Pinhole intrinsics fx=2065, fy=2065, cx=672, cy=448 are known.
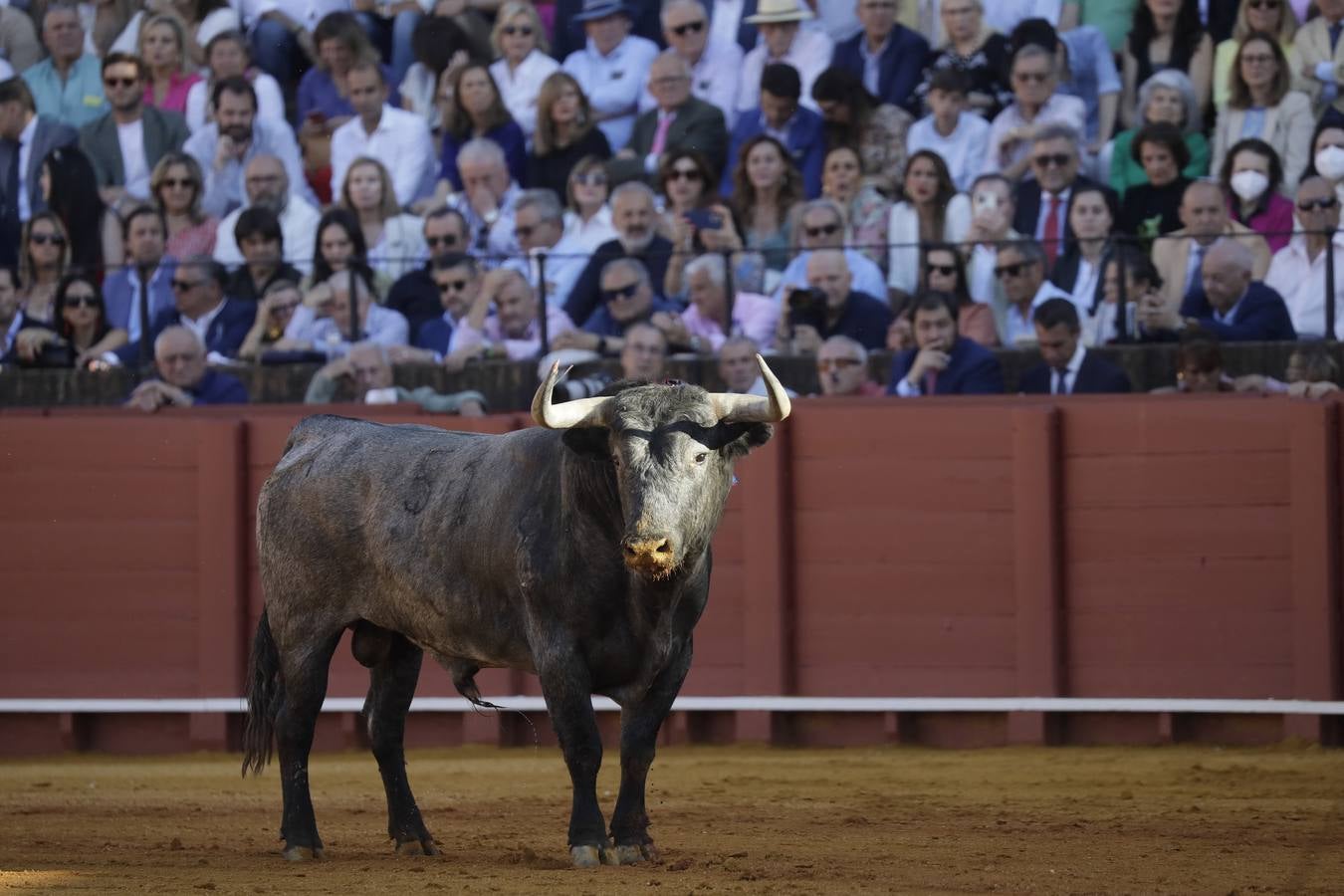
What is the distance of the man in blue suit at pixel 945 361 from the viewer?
9.91 m

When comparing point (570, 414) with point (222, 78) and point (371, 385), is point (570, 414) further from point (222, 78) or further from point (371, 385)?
point (222, 78)

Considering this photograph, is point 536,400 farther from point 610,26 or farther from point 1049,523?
point 610,26

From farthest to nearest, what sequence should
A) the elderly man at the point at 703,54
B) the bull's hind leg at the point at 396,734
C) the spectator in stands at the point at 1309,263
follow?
the elderly man at the point at 703,54 → the spectator in stands at the point at 1309,263 → the bull's hind leg at the point at 396,734

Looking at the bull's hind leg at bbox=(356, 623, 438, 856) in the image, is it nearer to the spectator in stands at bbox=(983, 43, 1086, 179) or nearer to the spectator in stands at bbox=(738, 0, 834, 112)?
the spectator in stands at bbox=(983, 43, 1086, 179)

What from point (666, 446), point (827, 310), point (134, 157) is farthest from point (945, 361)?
point (134, 157)

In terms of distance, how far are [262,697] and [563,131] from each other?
18.2ft

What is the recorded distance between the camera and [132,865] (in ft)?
20.1

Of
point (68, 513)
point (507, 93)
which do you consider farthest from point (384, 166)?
point (68, 513)

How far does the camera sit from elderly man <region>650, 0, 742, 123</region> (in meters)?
11.6

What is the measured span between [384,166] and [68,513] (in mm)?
2816

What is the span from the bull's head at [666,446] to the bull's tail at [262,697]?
1665 mm

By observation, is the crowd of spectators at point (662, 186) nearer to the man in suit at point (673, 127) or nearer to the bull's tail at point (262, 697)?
the man in suit at point (673, 127)

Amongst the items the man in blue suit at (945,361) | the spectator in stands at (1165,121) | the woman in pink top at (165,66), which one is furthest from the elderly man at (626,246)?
the woman in pink top at (165,66)

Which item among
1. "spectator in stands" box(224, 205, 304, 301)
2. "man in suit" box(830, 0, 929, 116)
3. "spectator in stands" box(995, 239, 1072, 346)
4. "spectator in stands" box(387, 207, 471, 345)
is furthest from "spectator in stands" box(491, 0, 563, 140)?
"spectator in stands" box(995, 239, 1072, 346)
